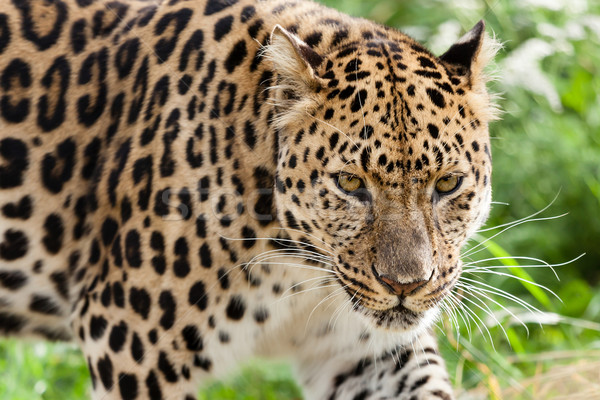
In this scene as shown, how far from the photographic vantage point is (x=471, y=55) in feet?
14.7

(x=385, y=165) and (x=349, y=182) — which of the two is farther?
(x=349, y=182)

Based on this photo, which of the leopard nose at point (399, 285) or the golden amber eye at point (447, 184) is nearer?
the leopard nose at point (399, 285)

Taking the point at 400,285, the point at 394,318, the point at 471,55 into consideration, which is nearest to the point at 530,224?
the point at 471,55

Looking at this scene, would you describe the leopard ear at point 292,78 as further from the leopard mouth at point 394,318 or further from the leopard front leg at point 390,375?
the leopard front leg at point 390,375

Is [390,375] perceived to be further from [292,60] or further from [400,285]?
[292,60]

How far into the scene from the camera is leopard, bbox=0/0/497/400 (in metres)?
4.18

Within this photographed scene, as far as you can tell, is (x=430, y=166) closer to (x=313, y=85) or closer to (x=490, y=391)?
(x=313, y=85)

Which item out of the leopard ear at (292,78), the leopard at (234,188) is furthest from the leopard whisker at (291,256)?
the leopard ear at (292,78)

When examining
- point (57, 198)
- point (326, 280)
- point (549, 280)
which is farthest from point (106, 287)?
point (549, 280)

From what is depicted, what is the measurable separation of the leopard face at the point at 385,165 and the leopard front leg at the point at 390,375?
0.63 m

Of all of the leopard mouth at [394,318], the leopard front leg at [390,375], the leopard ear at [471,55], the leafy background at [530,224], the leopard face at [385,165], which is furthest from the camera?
the leafy background at [530,224]

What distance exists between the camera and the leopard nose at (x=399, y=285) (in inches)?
161

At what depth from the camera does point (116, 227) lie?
4.75 meters

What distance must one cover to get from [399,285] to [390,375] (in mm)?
1134
